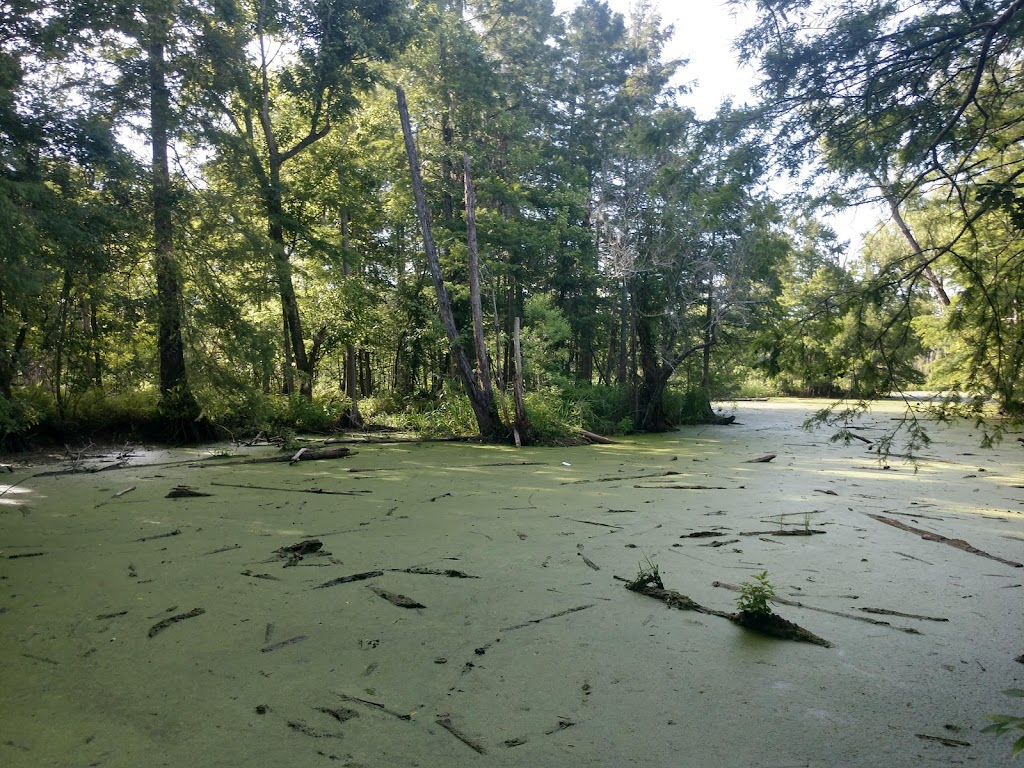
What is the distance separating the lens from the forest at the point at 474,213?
2824mm

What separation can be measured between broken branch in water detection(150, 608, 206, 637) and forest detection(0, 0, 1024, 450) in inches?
82.4

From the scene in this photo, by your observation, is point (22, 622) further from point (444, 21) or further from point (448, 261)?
point (444, 21)

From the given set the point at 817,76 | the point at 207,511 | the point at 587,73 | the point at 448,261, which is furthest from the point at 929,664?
the point at 587,73

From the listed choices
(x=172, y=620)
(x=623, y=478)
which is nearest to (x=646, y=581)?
(x=172, y=620)

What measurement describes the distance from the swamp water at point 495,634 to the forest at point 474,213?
3.05 ft

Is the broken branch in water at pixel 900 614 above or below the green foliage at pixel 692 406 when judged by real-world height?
below

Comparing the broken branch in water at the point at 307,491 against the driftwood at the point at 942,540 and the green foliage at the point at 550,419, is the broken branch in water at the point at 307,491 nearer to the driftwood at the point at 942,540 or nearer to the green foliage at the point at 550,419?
the driftwood at the point at 942,540

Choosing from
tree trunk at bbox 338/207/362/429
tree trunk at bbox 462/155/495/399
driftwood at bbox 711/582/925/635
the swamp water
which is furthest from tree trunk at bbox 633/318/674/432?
driftwood at bbox 711/582/925/635

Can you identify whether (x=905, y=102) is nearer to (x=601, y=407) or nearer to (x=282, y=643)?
(x=282, y=643)

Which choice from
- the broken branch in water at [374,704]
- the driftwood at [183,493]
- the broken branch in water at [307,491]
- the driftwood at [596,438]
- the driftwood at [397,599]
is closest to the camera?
the broken branch in water at [374,704]

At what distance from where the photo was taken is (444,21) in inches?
464

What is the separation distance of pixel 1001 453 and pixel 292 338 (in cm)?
954

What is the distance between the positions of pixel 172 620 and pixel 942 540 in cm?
361

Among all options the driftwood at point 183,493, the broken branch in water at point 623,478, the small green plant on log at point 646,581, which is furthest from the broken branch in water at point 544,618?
the driftwood at point 183,493
